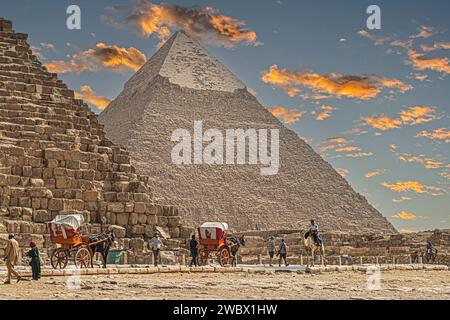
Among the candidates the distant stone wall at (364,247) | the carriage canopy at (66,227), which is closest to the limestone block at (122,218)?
the carriage canopy at (66,227)

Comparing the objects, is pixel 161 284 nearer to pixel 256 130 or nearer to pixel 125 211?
pixel 125 211

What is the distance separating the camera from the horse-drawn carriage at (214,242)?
22.3 m

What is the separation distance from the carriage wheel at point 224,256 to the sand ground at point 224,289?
441cm

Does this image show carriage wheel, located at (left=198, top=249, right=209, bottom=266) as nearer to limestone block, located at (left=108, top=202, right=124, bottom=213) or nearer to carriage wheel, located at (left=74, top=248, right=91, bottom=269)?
carriage wheel, located at (left=74, top=248, right=91, bottom=269)

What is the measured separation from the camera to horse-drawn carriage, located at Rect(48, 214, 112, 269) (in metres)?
19.9

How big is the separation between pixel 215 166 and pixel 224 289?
92337mm

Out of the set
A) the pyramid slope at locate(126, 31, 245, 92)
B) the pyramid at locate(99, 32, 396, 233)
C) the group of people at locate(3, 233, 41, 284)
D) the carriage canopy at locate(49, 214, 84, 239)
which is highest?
the pyramid slope at locate(126, 31, 245, 92)

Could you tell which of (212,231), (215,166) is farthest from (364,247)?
(215,166)

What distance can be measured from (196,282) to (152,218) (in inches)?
428

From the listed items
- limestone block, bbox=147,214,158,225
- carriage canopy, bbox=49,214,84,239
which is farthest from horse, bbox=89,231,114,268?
limestone block, bbox=147,214,158,225

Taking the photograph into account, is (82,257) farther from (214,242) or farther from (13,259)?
(13,259)

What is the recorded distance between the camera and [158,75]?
114 m

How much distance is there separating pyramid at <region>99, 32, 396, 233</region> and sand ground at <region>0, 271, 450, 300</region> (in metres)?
68.6

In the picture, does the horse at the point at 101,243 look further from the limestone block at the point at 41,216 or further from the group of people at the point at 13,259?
the limestone block at the point at 41,216
